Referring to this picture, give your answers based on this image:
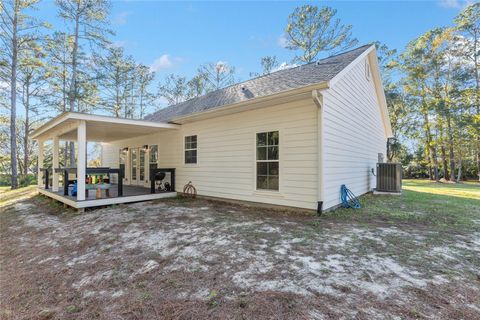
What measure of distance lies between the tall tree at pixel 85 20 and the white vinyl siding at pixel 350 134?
13311 mm

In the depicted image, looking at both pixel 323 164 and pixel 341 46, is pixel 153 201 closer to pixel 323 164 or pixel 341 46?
pixel 323 164

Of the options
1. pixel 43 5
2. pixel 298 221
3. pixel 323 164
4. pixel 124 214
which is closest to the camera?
pixel 298 221

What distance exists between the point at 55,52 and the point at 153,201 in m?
13.3

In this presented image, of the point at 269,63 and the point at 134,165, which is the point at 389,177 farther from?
the point at 269,63

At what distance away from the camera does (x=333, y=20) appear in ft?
47.3

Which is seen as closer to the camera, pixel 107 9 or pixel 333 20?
pixel 107 9

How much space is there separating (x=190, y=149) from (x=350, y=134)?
17.1 feet

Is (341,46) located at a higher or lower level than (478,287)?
higher

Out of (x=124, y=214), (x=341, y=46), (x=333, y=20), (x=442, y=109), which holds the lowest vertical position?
(x=124, y=214)

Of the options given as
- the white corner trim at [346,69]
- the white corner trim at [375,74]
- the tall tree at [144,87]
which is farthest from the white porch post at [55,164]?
the tall tree at [144,87]

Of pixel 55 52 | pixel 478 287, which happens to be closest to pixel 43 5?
pixel 55 52

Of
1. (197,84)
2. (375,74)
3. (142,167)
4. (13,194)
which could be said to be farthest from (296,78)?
(197,84)

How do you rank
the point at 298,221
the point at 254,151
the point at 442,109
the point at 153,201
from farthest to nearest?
the point at 442,109 → the point at 153,201 → the point at 254,151 → the point at 298,221

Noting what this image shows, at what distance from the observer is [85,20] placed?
500 inches
